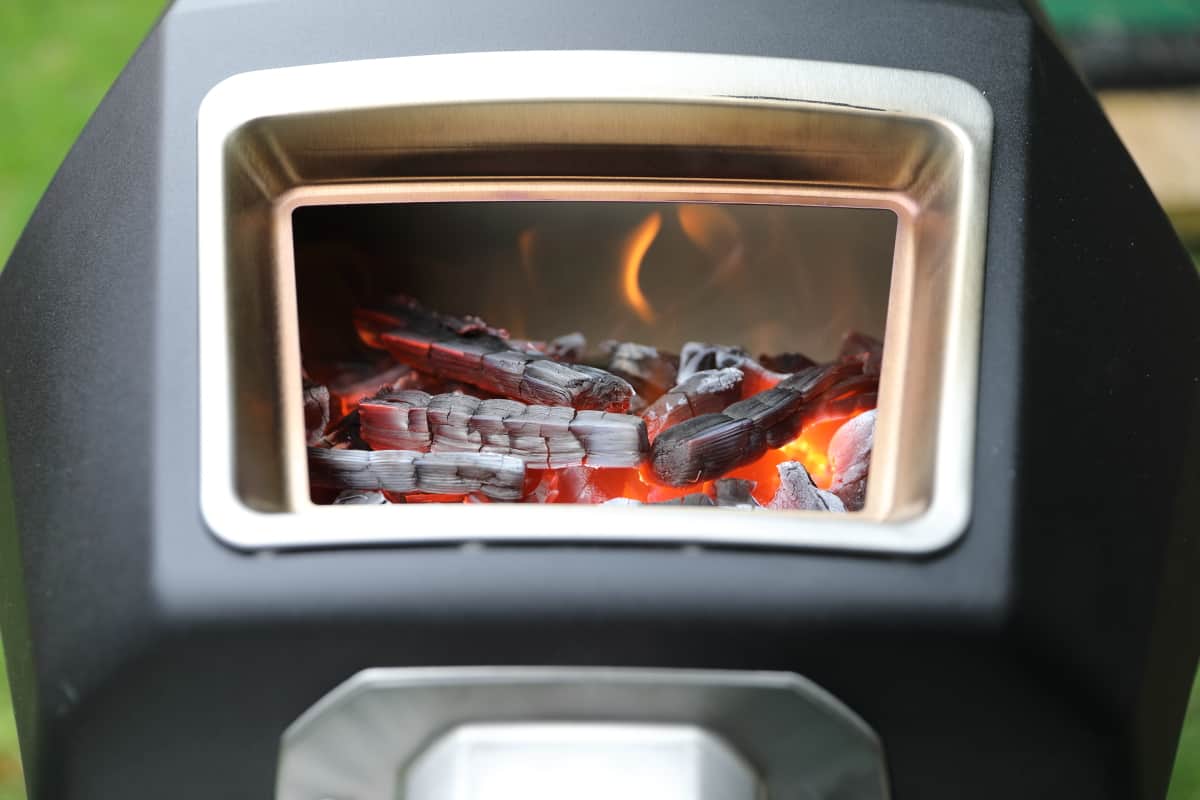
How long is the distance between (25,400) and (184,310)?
18 cm

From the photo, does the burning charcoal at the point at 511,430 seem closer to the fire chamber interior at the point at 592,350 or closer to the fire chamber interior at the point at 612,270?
the fire chamber interior at the point at 592,350

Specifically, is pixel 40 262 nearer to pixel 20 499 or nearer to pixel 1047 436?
pixel 20 499

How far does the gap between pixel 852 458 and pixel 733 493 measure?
0.39 feet

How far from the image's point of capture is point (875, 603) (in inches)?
31.2

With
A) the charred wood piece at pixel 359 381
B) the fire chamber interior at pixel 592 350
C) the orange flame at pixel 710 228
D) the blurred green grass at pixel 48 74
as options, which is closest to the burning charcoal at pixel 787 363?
the fire chamber interior at pixel 592 350

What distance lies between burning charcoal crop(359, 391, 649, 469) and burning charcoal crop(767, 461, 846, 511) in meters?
0.12

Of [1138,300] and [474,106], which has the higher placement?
[474,106]

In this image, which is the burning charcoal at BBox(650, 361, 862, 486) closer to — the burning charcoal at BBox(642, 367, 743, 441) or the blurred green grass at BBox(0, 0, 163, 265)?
the burning charcoal at BBox(642, 367, 743, 441)

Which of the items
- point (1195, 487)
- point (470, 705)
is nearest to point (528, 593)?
point (470, 705)

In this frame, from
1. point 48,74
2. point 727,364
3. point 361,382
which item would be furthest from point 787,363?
point 48,74

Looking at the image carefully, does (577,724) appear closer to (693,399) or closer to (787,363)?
(693,399)

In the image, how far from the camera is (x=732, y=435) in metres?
1.01

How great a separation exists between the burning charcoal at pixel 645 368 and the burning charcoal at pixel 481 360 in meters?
0.12

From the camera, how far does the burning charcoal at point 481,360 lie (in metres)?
1.07
